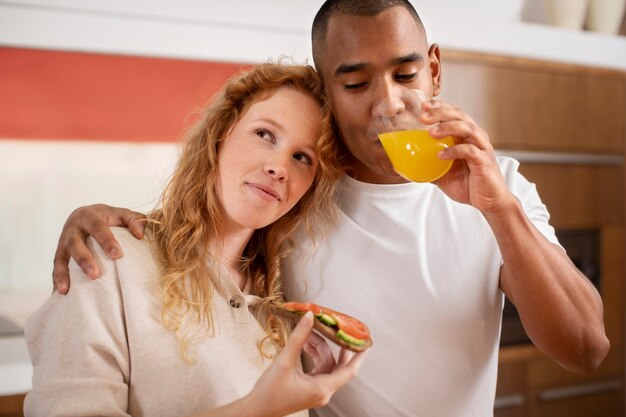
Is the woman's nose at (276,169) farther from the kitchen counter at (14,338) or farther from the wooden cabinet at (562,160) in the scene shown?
the wooden cabinet at (562,160)

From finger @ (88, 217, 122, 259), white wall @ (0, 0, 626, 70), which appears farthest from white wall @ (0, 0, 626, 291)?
finger @ (88, 217, 122, 259)

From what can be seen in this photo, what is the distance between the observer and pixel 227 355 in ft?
4.37

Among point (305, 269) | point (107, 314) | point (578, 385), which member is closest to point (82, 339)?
point (107, 314)

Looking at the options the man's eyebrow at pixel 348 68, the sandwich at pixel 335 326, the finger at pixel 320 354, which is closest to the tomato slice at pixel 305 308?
the sandwich at pixel 335 326

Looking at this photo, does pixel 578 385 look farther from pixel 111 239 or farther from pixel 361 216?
pixel 111 239

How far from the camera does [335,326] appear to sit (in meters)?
1.09

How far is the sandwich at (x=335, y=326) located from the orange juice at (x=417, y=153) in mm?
373

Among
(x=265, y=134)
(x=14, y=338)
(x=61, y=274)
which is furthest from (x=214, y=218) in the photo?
(x=14, y=338)

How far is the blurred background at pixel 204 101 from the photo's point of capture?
2660 millimetres

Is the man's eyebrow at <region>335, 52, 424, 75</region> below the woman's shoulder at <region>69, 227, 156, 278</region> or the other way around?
the other way around

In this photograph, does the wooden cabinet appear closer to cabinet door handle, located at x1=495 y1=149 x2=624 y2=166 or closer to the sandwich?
cabinet door handle, located at x1=495 y1=149 x2=624 y2=166

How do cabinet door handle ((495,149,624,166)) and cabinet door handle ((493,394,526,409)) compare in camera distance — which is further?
cabinet door handle ((495,149,624,166))

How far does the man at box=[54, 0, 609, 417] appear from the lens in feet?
4.87

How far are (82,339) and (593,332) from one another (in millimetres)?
973
